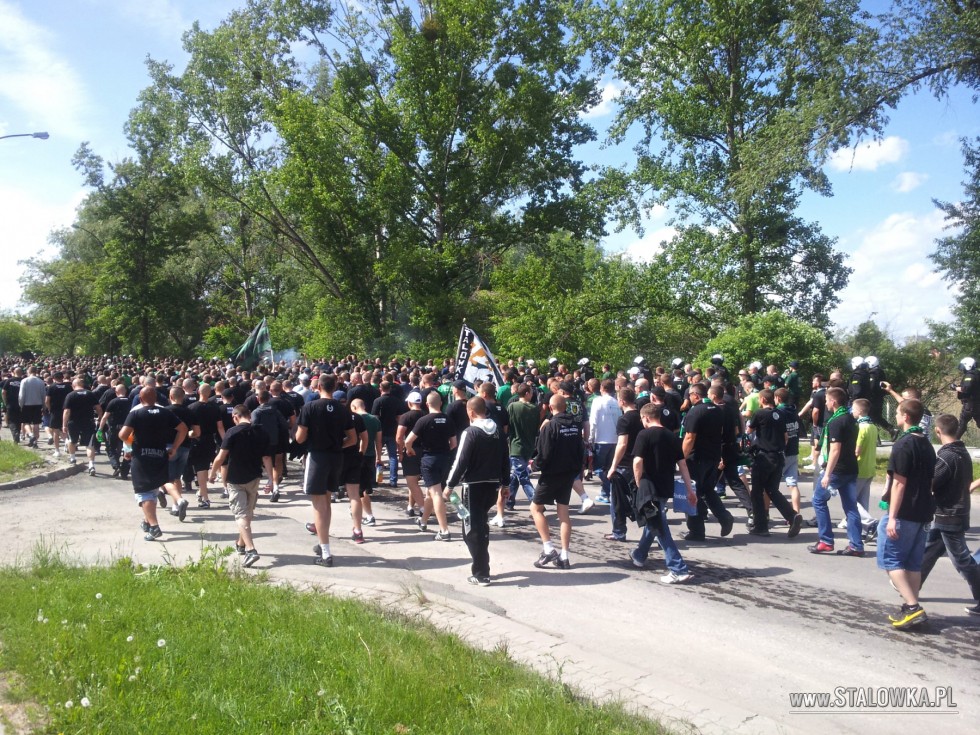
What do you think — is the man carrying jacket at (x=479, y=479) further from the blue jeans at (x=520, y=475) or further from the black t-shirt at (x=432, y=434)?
the blue jeans at (x=520, y=475)

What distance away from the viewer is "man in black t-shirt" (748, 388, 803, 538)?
9.27 m

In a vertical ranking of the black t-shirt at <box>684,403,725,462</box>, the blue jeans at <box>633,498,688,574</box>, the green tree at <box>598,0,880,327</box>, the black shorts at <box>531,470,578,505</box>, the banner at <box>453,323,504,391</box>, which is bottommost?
the blue jeans at <box>633,498,688,574</box>

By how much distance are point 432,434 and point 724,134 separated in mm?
21641

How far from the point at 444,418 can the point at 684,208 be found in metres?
19.7

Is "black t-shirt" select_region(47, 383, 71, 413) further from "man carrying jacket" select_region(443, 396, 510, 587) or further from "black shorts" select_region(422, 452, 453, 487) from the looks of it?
"man carrying jacket" select_region(443, 396, 510, 587)

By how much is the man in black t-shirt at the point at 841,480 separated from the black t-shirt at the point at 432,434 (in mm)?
4266

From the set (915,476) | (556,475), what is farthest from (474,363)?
(915,476)

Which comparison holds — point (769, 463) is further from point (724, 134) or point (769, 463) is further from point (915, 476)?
point (724, 134)

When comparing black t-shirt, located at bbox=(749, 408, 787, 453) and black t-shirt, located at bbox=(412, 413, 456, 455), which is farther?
black t-shirt, located at bbox=(749, 408, 787, 453)

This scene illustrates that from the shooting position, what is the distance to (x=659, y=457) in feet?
25.2

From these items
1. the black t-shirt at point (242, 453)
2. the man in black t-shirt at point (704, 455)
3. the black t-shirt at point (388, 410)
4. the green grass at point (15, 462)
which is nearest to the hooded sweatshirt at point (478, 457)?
the black t-shirt at point (242, 453)

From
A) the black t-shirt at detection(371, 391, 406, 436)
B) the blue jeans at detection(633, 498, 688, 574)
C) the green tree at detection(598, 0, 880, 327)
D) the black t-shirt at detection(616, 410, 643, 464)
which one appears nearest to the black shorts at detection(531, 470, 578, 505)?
the blue jeans at detection(633, 498, 688, 574)

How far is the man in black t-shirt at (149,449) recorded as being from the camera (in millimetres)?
8961

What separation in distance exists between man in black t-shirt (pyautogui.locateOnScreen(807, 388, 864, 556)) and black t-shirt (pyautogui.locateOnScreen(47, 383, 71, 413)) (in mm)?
14609
